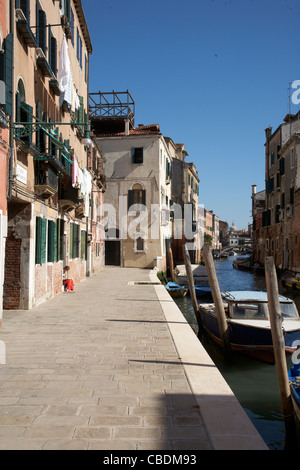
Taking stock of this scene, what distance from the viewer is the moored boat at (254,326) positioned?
9164 mm

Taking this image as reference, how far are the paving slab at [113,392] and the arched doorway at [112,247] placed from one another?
67.0ft

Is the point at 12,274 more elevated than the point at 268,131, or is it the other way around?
the point at 268,131

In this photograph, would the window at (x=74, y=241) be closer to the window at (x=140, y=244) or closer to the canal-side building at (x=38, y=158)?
the canal-side building at (x=38, y=158)

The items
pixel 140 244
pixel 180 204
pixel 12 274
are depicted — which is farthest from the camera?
pixel 180 204

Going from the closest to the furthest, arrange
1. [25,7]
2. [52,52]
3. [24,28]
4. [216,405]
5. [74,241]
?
[216,405]
[24,28]
[25,7]
[52,52]
[74,241]

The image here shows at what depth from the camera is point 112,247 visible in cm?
2900

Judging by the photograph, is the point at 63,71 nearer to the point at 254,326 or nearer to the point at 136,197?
the point at 254,326

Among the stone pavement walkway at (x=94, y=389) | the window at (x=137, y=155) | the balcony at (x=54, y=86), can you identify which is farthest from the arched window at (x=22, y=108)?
the window at (x=137, y=155)

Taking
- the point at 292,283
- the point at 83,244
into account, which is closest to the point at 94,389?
the point at 83,244

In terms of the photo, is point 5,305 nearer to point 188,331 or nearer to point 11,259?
point 11,259

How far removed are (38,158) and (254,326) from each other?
614 cm

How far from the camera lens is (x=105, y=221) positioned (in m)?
28.4

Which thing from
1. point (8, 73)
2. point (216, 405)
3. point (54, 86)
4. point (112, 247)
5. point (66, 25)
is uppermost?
point (66, 25)
